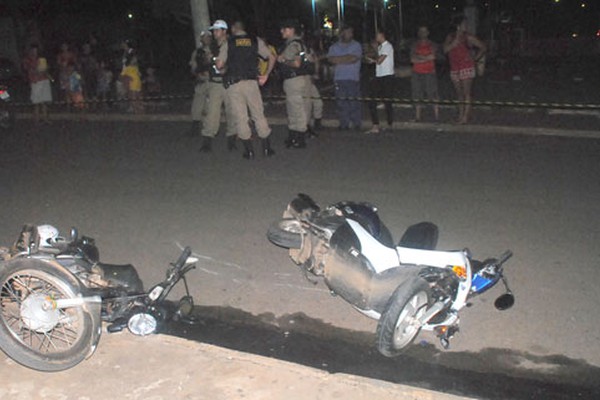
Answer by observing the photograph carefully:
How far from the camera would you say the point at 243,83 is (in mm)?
10578

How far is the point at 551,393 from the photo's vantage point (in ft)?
13.7

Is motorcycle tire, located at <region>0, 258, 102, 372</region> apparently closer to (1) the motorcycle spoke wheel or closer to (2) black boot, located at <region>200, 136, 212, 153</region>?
(1) the motorcycle spoke wheel

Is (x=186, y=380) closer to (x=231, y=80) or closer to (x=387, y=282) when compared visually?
(x=387, y=282)

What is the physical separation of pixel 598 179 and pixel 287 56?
16.7 ft

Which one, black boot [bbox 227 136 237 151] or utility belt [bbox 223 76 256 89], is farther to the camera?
black boot [bbox 227 136 237 151]

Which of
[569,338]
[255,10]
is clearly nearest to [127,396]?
[569,338]

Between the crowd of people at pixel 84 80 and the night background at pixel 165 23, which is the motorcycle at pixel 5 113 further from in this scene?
the night background at pixel 165 23

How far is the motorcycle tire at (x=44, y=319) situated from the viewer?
415 cm

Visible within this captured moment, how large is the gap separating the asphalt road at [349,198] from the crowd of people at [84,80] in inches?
139

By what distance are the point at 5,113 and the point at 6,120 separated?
16 cm

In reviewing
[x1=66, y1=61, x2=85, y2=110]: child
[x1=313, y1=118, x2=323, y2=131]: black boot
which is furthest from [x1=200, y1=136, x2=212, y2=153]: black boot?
[x1=66, y1=61, x2=85, y2=110]: child

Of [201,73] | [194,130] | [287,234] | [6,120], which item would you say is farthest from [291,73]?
[6,120]

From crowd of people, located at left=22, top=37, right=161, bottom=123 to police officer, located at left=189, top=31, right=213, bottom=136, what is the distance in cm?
321

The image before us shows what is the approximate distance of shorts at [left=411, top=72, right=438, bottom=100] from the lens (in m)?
13.5
